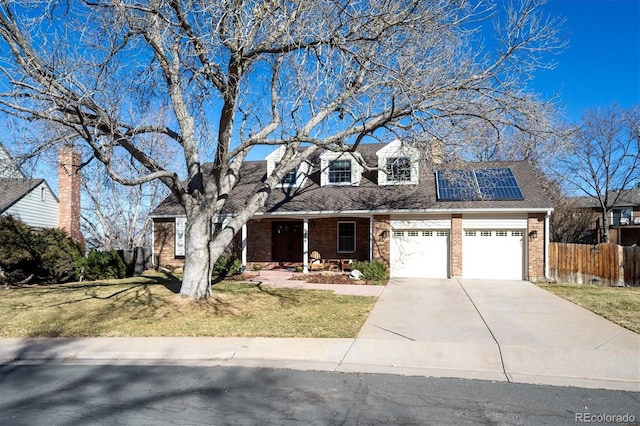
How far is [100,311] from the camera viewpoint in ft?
35.7

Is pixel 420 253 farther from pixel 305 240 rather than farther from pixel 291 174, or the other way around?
pixel 291 174

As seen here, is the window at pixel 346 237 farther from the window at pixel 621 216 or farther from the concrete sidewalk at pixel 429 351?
the window at pixel 621 216

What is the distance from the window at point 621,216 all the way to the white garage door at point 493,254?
3693 cm

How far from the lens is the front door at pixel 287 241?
21.6 m

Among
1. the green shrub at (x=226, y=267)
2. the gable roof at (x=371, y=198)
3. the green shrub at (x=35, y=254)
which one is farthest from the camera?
the green shrub at (x=226, y=267)

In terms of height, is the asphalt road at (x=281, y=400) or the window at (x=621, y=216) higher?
the window at (x=621, y=216)

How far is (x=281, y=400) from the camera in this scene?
5.31m

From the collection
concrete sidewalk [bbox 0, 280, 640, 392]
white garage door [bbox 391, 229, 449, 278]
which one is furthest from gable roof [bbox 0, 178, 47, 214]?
white garage door [bbox 391, 229, 449, 278]

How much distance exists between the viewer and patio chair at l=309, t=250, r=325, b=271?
19938mm

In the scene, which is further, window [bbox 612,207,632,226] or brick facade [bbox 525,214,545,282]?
window [bbox 612,207,632,226]

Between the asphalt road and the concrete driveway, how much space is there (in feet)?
2.07

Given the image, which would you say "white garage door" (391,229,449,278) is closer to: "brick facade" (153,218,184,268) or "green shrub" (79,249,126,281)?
"brick facade" (153,218,184,268)

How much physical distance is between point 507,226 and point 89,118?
1437cm

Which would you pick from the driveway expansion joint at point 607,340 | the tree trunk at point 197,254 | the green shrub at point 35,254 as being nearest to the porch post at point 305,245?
the tree trunk at point 197,254
